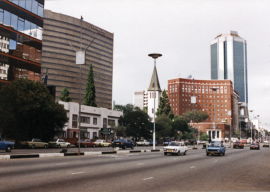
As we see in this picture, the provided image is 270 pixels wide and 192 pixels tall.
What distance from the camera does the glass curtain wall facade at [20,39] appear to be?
41875mm

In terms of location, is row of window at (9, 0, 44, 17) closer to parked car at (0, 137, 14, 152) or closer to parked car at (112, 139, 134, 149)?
parked car at (112, 139, 134, 149)

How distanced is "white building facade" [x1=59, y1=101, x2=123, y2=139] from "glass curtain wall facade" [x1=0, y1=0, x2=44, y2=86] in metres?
14.1

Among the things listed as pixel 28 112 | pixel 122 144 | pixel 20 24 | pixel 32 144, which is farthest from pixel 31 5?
pixel 122 144

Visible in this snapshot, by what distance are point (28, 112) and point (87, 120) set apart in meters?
29.6

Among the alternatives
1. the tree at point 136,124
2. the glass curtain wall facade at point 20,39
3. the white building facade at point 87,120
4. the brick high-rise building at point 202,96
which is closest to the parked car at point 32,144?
the glass curtain wall facade at point 20,39

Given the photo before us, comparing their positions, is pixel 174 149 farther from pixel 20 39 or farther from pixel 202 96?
pixel 202 96

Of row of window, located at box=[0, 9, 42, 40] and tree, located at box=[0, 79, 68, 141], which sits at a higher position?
row of window, located at box=[0, 9, 42, 40]

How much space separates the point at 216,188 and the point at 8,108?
33.2m

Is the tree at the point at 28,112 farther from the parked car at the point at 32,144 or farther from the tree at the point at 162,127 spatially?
the tree at the point at 162,127

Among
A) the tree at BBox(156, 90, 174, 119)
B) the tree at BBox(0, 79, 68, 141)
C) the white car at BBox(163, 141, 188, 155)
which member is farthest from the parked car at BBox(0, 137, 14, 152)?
the tree at BBox(156, 90, 174, 119)

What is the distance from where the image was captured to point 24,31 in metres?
45.5

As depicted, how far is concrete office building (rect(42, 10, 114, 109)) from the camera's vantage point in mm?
128000

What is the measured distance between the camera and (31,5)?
47688mm

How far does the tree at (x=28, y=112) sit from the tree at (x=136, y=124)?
34.7 m
